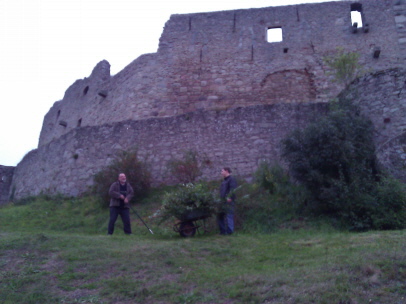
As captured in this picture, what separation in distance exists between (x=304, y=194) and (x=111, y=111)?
1067 cm

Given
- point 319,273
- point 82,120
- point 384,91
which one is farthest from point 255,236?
point 82,120

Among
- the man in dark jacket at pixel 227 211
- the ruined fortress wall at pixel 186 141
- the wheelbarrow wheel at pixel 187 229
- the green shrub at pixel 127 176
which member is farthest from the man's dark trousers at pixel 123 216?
the ruined fortress wall at pixel 186 141

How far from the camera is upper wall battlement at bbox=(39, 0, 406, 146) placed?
1642 centimetres

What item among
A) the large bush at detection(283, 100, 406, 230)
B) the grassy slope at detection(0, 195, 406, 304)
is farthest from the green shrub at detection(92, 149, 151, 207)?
the large bush at detection(283, 100, 406, 230)

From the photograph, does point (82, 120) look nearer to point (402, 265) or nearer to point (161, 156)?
point (161, 156)

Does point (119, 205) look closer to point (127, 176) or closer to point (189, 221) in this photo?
point (189, 221)

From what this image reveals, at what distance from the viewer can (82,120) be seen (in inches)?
782

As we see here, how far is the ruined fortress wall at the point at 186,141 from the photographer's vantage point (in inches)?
477

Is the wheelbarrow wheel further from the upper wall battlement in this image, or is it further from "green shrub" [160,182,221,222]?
the upper wall battlement

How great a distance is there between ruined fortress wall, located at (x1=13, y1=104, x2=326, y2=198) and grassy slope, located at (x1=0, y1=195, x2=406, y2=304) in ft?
13.8

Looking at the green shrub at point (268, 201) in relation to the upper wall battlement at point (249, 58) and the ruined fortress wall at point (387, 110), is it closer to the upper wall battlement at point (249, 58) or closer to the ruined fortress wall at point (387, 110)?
the ruined fortress wall at point (387, 110)

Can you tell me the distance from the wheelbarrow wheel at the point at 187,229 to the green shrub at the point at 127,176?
12.5 ft

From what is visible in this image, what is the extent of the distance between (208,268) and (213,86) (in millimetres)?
11739

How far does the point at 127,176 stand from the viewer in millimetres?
11859
